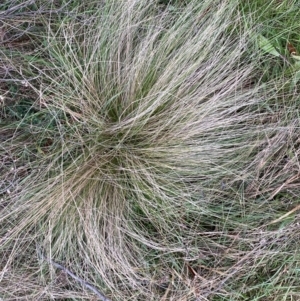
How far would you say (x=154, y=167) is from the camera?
1133mm

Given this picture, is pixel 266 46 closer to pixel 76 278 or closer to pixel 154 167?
pixel 154 167

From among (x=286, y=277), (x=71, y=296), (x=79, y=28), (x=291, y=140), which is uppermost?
(x=79, y=28)

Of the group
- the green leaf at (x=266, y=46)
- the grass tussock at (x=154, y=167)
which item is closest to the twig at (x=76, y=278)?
the grass tussock at (x=154, y=167)

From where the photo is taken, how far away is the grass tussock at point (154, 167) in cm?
113

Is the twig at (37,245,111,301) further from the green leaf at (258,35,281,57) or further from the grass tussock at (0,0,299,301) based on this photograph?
the green leaf at (258,35,281,57)

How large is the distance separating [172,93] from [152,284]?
1.69ft

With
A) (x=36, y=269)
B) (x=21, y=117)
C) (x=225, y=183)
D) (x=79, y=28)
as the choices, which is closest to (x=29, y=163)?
(x=21, y=117)

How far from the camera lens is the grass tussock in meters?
1.13

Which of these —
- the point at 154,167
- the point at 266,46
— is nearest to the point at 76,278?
the point at 154,167

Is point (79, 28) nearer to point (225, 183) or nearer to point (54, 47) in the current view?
point (54, 47)

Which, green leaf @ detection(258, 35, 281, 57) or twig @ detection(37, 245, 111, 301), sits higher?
green leaf @ detection(258, 35, 281, 57)

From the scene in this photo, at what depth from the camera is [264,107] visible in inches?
45.7

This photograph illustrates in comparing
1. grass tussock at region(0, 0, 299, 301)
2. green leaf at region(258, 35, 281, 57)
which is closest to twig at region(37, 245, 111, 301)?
grass tussock at region(0, 0, 299, 301)

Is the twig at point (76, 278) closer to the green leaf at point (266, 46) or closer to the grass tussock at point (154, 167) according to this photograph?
the grass tussock at point (154, 167)
